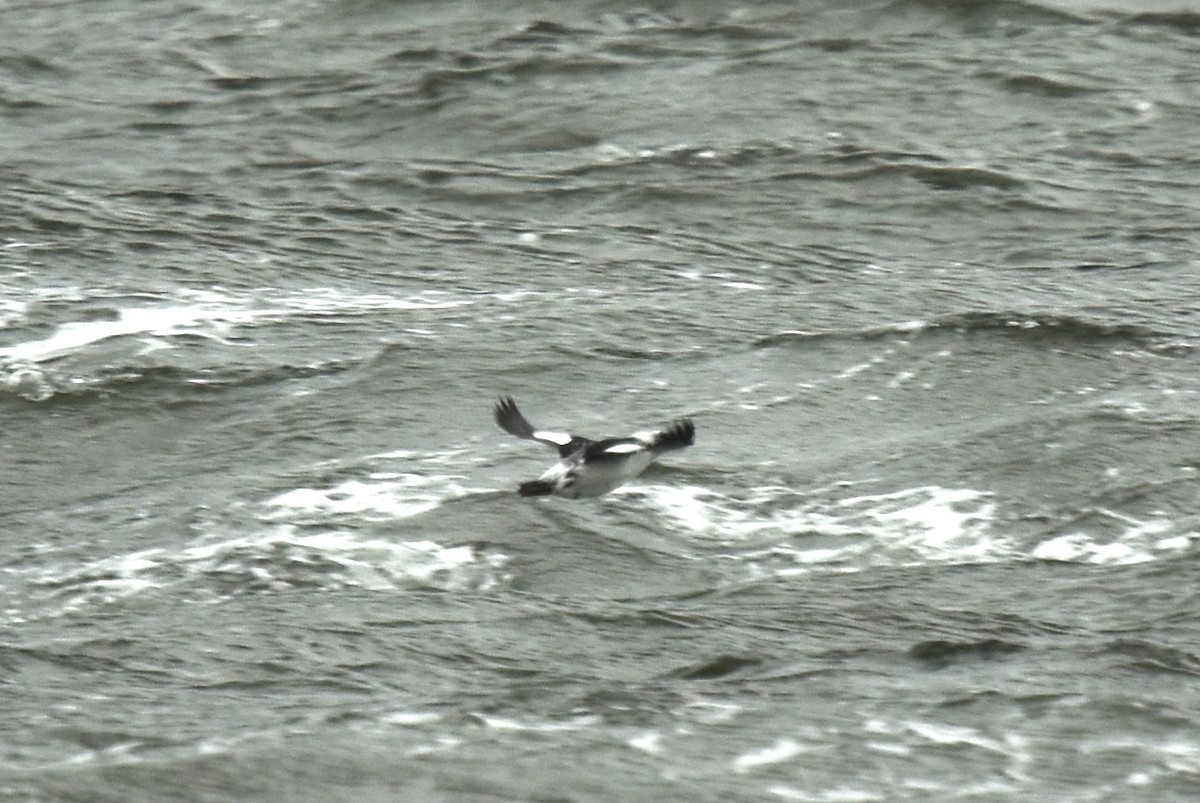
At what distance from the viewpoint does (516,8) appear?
1714 cm

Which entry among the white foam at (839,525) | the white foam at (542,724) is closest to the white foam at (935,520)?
the white foam at (839,525)

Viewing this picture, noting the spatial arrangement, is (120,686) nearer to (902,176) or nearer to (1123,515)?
(1123,515)

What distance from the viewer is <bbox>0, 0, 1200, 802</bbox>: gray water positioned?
6559mm

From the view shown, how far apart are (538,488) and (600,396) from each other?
2289mm

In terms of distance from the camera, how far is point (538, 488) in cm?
782

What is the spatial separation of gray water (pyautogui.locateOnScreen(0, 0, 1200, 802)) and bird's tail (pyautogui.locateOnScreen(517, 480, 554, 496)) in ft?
1.17

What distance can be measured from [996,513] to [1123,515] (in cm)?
46

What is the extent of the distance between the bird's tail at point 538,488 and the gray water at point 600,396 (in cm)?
36

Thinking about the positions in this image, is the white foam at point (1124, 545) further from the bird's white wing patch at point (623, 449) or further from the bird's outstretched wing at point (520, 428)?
the bird's outstretched wing at point (520, 428)

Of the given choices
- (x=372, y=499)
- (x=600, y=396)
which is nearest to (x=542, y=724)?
(x=372, y=499)

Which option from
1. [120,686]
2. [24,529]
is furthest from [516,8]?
[120,686]

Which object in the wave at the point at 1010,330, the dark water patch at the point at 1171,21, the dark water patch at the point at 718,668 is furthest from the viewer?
the dark water patch at the point at 1171,21

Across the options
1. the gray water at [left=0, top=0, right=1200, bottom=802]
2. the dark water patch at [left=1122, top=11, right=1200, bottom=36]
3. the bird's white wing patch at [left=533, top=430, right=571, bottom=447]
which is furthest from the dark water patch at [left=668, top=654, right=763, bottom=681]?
the dark water patch at [left=1122, top=11, right=1200, bottom=36]

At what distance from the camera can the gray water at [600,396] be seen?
21.5 ft
